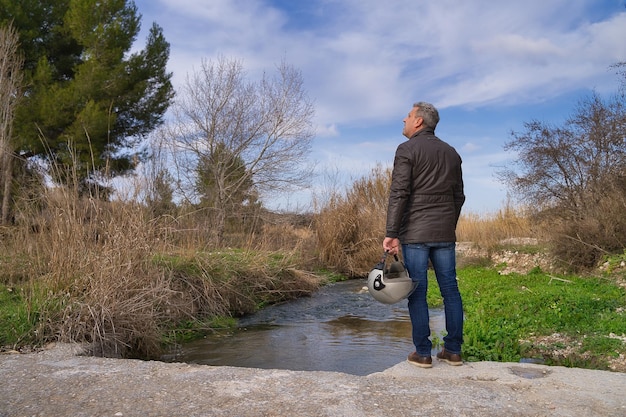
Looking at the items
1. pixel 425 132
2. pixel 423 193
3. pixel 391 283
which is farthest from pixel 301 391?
→ pixel 425 132

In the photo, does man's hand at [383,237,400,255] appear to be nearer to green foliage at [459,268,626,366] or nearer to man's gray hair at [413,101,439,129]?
man's gray hair at [413,101,439,129]

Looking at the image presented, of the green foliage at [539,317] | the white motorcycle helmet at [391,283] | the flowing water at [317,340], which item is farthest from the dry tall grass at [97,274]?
the green foliage at [539,317]

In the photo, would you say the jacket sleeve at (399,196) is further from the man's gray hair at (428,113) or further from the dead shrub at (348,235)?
the dead shrub at (348,235)

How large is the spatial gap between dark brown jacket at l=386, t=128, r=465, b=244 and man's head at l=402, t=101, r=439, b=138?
16 centimetres

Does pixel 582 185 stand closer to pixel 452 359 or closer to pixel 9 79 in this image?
pixel 452 359

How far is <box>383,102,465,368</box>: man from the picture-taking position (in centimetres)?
436

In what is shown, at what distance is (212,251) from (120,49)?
53.5 feet

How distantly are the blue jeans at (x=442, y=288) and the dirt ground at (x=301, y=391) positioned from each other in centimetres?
25

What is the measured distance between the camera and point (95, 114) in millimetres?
21156

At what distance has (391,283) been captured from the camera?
430cm

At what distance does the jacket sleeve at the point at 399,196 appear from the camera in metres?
4.34

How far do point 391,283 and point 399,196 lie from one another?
694 mm

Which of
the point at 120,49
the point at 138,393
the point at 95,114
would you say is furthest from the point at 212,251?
the point at 120,49

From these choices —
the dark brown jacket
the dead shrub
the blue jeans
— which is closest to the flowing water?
the blue jeans
